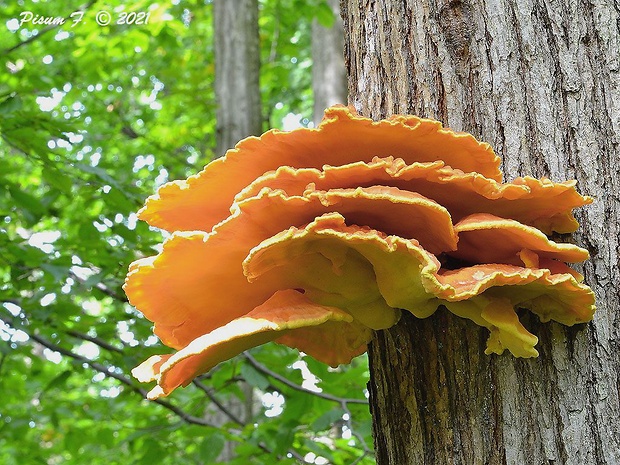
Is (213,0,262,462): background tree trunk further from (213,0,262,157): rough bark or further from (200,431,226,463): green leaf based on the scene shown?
(200,431,226,463): green leaf

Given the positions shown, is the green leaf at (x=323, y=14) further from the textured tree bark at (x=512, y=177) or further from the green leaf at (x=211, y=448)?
the textured tree bark at (x=512, y=177)

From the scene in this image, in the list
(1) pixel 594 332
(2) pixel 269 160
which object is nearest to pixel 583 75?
(1) pixel 594 332

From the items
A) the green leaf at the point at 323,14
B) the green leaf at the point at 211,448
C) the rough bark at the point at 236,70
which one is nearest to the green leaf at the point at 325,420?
the green leaf at the point at 211,448

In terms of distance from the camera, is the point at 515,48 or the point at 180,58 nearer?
the point at 515,48

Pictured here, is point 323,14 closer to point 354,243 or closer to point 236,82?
point 236,82

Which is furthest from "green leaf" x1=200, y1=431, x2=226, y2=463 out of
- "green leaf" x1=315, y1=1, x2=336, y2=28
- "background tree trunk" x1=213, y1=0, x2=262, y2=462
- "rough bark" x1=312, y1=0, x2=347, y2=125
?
"rough bark" x1=312, y1=0, x2=347, y2=125

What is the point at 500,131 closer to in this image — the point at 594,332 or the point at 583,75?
the point at 583,75
